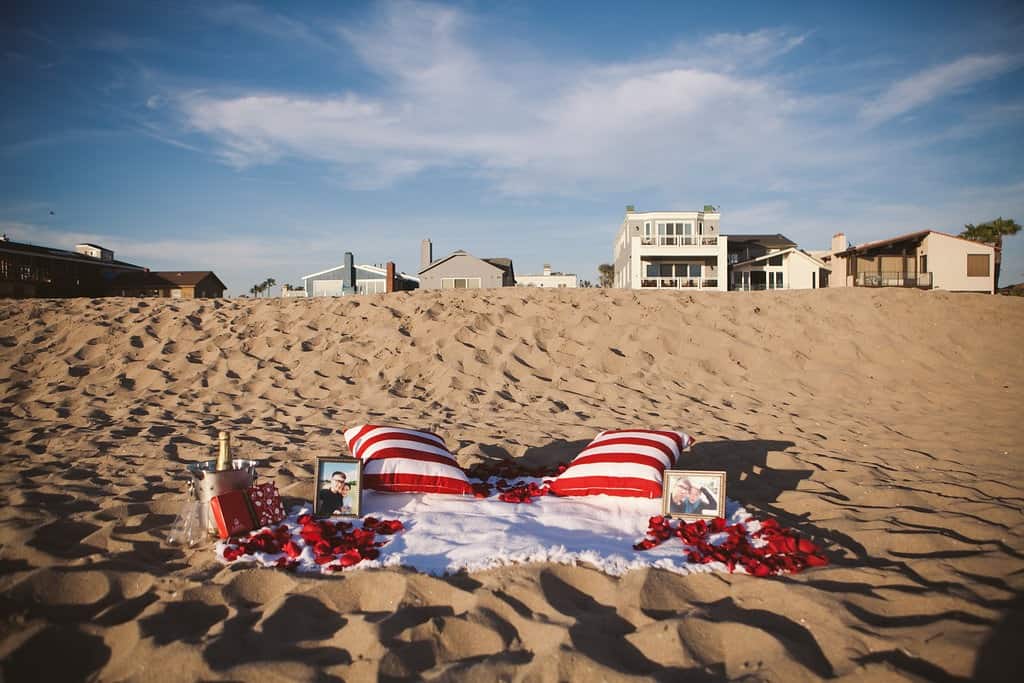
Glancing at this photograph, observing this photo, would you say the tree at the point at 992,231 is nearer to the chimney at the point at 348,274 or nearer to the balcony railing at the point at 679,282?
the balcony railing at the point at 679,282

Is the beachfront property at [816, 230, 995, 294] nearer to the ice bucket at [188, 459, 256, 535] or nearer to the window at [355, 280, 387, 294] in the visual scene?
the window at [355, 280, 387, 294]

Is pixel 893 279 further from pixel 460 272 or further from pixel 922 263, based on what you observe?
pixel 460 272

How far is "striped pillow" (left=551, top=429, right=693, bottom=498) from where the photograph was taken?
410 cm

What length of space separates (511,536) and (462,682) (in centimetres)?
126

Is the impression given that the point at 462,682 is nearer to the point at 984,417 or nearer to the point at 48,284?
the point at 984,417

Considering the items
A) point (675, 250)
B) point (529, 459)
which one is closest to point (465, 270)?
point (675, 250)

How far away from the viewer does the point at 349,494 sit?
375cm

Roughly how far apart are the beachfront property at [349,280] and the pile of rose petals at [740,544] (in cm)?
3074

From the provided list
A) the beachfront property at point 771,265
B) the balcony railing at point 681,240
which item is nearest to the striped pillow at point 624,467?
the beachfront property at point 771,265

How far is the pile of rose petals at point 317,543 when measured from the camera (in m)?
3.08

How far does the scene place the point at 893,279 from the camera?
2834 centimetres

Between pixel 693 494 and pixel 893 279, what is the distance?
30.6 m

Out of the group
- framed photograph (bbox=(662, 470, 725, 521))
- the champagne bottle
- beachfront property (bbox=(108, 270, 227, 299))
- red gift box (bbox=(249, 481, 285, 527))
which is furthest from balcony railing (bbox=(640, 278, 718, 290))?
the champagne bottle

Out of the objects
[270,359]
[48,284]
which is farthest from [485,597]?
[48,284]
